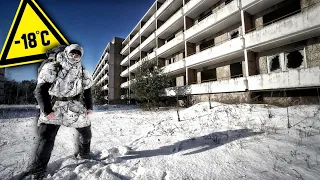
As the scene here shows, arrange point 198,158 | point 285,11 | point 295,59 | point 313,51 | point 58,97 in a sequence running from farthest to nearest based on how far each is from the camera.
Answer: point 285,11 → point 295,59 → point 313,51 → point 198,158 → point 58,97

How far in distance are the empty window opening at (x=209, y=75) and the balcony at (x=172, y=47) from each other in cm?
434

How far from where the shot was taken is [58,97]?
2.20m

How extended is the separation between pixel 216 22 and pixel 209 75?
16.3ft

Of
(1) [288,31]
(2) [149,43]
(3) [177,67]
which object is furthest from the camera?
(2) [149,43]

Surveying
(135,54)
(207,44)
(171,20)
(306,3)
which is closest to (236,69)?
(207,44)

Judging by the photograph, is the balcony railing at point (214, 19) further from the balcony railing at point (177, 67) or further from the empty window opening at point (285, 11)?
the balcony railing at point (177, 67)

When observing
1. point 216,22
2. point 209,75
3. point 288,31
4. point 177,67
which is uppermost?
point 216,22

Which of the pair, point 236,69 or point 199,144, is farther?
point 236,69

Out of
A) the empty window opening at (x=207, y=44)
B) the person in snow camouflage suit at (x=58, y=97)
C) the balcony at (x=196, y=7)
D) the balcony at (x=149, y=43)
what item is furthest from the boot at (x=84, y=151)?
the balcony at (x=149, y=43)

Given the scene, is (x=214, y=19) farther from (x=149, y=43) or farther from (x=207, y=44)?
(x=149, y=43)

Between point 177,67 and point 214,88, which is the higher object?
point 177,67

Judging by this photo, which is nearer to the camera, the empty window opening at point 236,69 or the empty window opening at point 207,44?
the empty window opening at point 236,69

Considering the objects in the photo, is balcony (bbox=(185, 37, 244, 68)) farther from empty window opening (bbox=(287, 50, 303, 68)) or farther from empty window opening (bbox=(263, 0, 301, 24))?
empty window opening (bbox=(287, 50, 303, 68))

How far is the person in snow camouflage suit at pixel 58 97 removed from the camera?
6.62 feet
